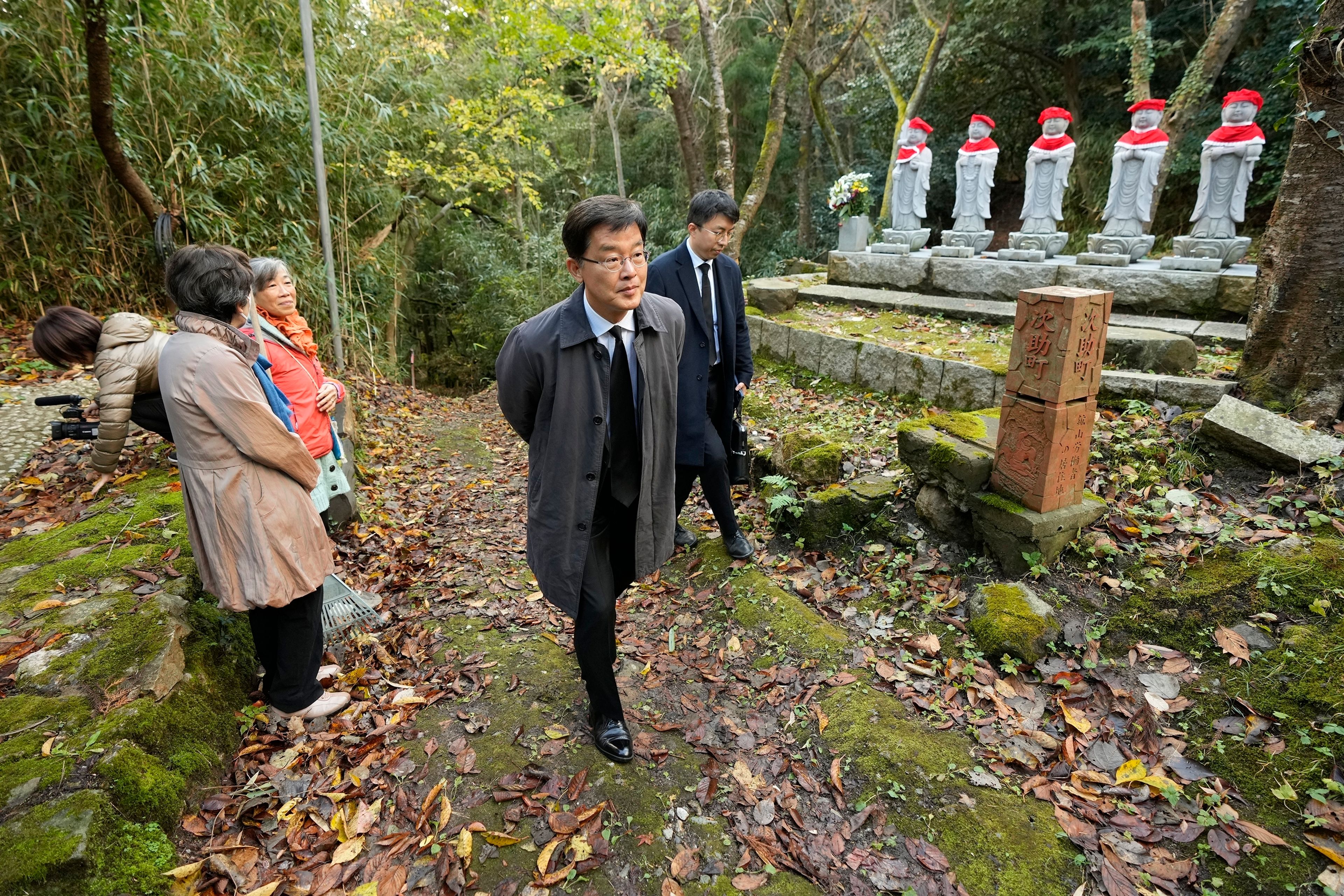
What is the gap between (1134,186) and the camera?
7309mm

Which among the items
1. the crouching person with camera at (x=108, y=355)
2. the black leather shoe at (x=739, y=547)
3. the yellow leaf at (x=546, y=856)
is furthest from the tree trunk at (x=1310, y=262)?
the crouching person with camera at (x=108, y=355)

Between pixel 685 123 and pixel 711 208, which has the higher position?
pixel 685 123

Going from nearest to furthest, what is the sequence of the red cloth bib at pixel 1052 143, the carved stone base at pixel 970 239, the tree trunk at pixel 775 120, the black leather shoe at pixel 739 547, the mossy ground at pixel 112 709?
the mossy ground at pixel 112 709 → the black leather shoe at pixel 739 547 → the red cloth bib at pixel 1052 143 → the carved stone base at pixel 970 239 → the tree trunk at pixel 775 120

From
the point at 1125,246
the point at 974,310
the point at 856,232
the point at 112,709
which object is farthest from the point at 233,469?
the point at 856,232

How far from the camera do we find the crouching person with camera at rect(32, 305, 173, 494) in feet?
9.79

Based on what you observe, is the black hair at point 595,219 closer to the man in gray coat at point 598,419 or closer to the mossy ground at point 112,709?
the man in gray coat at point 598,419

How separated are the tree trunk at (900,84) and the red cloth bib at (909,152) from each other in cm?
285

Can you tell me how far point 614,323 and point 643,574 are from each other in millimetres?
966

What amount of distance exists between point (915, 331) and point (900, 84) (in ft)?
36.3

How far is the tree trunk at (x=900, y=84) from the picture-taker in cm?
1293

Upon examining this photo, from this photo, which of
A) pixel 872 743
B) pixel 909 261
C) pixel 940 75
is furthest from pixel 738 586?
pixel 940 75

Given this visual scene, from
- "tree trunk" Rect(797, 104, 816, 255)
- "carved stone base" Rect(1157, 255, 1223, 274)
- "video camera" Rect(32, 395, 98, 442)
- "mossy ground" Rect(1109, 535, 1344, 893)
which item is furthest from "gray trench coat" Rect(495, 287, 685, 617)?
"tree trunk" Rect(797, 104, 816, 255)

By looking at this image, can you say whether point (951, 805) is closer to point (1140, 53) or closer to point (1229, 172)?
point (1229, 172)

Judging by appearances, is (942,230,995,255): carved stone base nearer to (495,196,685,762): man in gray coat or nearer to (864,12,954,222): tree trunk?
(864,12,954,222): tree trunk
